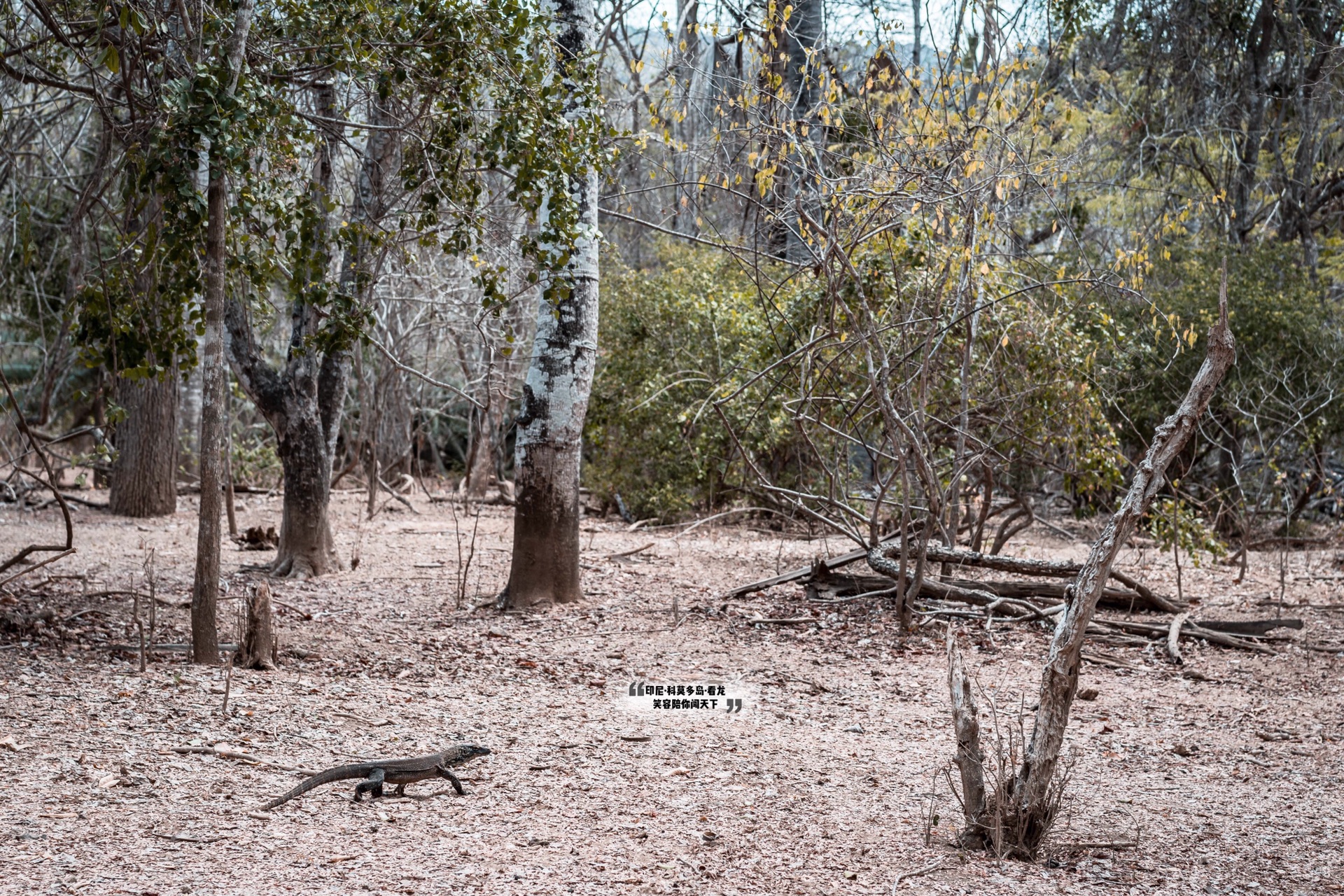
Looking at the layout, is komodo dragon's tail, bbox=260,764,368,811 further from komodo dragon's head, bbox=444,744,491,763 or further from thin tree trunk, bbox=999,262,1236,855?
thin tree trunk, bbox=999,262,1236,855

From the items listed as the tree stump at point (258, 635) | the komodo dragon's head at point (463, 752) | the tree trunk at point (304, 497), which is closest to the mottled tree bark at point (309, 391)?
the tree trunk at point (304, 497)

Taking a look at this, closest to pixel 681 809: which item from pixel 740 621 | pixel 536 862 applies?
pixel 536 862

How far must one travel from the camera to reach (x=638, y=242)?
2306 cm

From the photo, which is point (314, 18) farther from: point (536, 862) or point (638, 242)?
point (638, 242)

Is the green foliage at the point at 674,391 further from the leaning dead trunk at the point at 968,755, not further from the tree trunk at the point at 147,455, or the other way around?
the leaning dead trunk at the point at 968,755

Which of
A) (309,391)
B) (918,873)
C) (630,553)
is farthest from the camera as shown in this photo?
(630,553)

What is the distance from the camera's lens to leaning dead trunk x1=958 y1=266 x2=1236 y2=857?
12.5 feet

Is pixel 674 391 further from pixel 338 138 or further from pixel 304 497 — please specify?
pixel 338 138

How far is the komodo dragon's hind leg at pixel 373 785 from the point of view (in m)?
4.17

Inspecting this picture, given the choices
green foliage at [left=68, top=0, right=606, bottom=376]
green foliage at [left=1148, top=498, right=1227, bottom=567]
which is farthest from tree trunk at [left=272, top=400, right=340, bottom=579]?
green foliage at [left=1148, top=498, right=1227, bottom=567]

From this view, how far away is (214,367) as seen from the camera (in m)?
5.41

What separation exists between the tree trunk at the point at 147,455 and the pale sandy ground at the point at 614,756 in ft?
14.9

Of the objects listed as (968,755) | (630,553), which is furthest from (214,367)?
(630,553)

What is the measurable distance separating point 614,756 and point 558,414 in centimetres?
337
